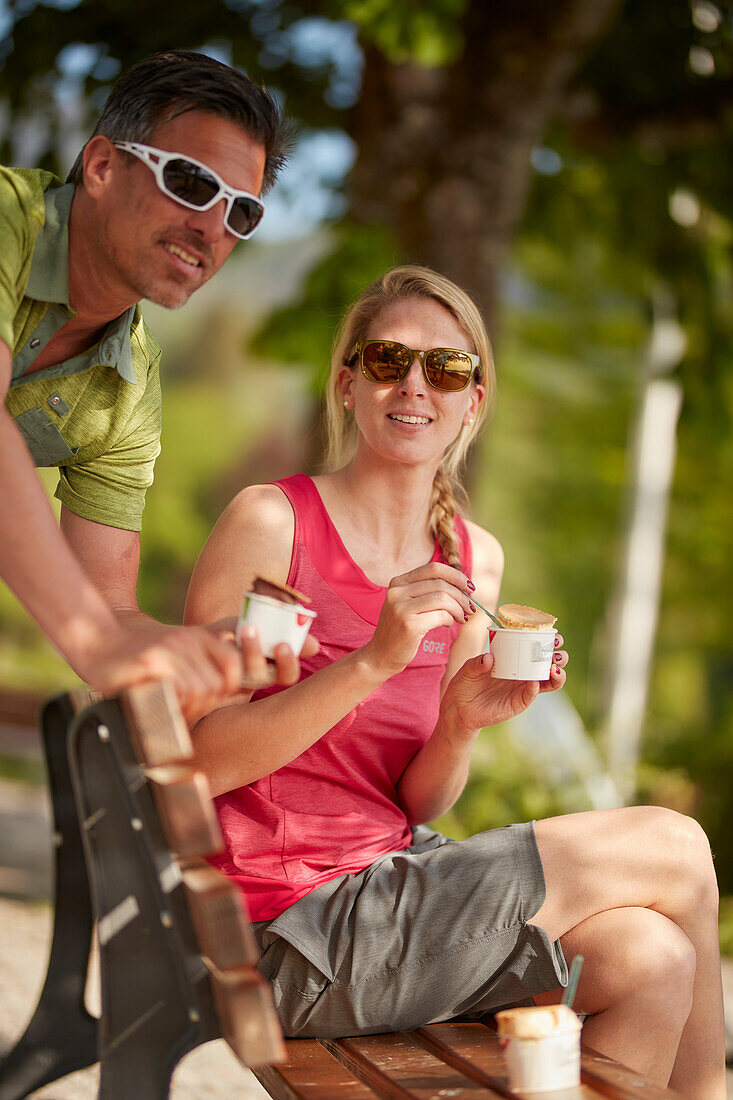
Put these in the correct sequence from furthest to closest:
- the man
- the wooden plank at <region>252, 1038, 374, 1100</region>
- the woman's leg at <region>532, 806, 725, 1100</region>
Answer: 1. the woman's leg at <region>532, 806, 725, 1100</region>
2. the wooden plank at <region>252, 1038, 374, 1100</region>
3. the man

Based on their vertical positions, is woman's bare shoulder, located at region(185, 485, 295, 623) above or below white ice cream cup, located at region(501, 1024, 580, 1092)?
above

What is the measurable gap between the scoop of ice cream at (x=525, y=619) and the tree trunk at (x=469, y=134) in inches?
148

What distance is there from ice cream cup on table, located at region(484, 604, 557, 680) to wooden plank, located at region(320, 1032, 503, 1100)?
0.74m

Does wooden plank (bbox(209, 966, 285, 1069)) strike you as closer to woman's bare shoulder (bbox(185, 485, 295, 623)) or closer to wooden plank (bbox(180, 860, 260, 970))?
wooden plank (bbox(180, 860, 260, 970))

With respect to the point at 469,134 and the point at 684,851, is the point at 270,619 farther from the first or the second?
the point at 469,134

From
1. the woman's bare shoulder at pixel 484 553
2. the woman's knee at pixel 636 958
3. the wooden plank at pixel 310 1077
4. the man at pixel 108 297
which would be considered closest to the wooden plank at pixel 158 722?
the man at pixel 108 297

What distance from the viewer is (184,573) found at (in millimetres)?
22297

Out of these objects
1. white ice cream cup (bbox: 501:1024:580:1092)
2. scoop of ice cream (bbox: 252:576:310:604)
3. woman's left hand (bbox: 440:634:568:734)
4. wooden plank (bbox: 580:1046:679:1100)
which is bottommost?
wooden plank (bbox: 580:1046:679:1100)

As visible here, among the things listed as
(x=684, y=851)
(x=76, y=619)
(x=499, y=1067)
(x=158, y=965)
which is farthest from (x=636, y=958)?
(x=76, y=619)

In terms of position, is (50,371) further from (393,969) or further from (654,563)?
(654,563)

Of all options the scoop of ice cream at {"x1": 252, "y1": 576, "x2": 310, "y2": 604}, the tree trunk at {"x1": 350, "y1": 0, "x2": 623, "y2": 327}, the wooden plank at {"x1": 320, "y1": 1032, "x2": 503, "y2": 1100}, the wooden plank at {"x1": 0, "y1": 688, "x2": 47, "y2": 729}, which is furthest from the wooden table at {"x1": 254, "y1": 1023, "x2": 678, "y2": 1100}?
the wooden plank at {"x1": 0, "y1": 688, "x2": 47, "y2": 729}

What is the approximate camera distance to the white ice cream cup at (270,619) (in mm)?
1805

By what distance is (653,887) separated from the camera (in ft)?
7.41

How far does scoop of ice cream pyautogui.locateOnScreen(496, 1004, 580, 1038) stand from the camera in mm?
1785
